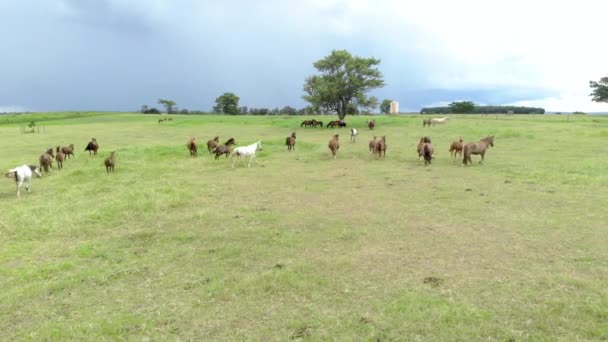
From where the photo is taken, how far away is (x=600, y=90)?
3014 inches

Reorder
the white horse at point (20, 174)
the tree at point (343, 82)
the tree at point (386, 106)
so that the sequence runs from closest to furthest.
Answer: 1. the white horse at point (20, 174)
2. the tree at point (343, 82)
3. the tree at point (386, 106)

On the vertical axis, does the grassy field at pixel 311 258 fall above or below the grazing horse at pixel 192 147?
below

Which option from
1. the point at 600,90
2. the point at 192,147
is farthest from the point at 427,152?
the point at 600,90

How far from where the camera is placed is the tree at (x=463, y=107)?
10769 centimetres

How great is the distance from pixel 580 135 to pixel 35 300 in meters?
33.9

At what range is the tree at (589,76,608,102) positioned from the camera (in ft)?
250

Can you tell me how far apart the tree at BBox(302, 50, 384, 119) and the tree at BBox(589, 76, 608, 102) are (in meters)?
55.6

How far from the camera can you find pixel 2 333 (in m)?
5.46

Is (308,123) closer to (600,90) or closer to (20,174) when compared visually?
(20,174)

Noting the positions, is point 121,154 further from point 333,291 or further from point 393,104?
point 393,104

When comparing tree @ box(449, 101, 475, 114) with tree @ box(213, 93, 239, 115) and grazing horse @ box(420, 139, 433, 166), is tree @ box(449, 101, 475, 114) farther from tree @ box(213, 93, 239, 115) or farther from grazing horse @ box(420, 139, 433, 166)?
grazing horse @ box(420, 139, 433, 166)

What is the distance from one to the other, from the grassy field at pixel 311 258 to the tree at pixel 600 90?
77737mm

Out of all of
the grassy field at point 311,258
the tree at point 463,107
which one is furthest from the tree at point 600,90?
the grassy field at point 311,258

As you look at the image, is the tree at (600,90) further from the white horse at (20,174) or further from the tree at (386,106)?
the white horse at (20,174)
